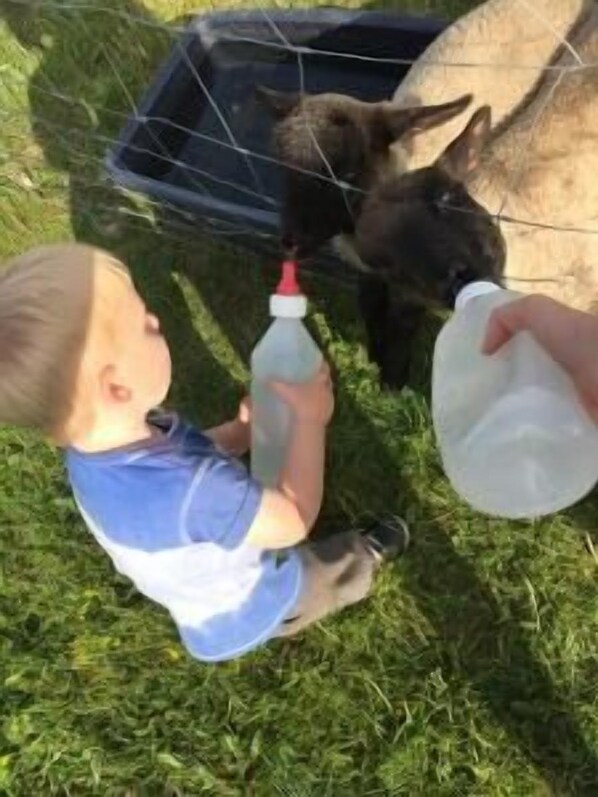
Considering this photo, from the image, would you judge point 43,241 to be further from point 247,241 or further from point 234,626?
point 234,626

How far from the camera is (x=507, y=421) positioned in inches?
63.4

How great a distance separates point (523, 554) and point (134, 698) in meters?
0.86

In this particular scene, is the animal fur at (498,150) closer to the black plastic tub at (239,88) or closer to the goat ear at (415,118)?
the goat ear at (415,118)

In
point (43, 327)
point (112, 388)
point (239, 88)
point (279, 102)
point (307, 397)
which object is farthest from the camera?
point (239, 88)

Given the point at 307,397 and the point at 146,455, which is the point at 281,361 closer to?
the point at 307,397

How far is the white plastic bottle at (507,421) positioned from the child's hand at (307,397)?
18cm

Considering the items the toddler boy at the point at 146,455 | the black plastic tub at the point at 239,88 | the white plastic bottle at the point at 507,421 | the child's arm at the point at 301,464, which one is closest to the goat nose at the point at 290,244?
the black plastic tub at the point at 239,88

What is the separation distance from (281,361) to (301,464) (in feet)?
0.54

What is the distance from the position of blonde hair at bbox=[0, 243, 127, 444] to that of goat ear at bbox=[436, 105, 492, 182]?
933 mm

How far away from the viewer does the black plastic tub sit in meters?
2.65

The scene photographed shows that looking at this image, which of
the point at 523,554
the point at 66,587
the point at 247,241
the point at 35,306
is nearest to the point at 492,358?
the point at 35,306

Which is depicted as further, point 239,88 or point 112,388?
point 239,88

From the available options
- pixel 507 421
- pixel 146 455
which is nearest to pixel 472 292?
pixel 507 421

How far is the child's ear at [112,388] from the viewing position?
61.1 inches
